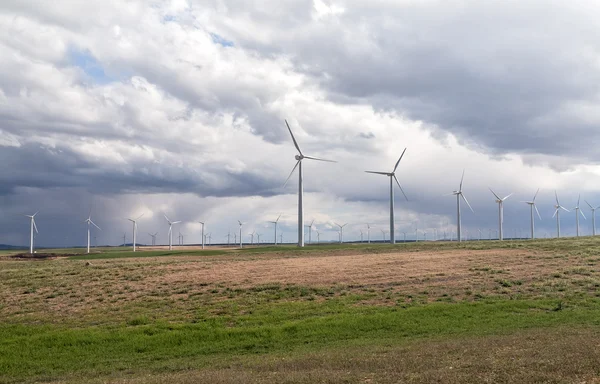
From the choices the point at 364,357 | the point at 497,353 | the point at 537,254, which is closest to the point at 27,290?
the point at 364,357

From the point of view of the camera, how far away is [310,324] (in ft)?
96.1

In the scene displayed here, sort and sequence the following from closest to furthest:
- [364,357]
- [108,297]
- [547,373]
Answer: [547,373] < [364,357] < [108,297]

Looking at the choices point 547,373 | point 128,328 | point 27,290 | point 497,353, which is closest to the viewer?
point 547,373

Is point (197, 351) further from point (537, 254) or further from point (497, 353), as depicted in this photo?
point (537, 254)

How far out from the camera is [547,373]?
14570 millimetres

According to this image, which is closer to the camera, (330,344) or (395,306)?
(330,344)

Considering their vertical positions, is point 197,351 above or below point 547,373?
below

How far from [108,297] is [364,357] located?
88.8 ft

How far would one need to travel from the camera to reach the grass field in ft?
57.4

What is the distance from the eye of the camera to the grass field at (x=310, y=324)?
17.5 metres

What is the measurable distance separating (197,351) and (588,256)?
4596 centimetres

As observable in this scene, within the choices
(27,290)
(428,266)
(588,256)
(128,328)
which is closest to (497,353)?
(128,328)

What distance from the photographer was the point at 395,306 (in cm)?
3416

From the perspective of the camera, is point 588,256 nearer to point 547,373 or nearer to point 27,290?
point 547,373
